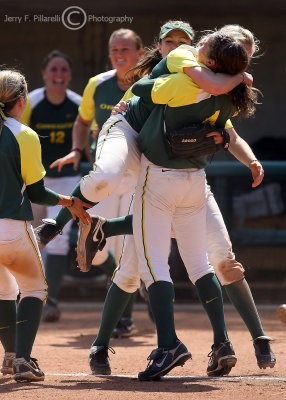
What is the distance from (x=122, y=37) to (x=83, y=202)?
222 centimetres

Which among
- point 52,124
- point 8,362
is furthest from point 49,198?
point 52,124

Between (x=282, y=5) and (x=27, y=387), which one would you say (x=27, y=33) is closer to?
(x=282, y=5)

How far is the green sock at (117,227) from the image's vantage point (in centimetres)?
530

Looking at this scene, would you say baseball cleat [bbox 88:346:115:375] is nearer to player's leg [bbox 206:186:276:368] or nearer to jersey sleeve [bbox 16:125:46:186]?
player's leg [bbox 206:186:276:368]

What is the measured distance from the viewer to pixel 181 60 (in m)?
4.73

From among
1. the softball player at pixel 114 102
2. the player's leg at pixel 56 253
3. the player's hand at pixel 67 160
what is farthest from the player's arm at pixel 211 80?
the player's leg at pixel 56 253

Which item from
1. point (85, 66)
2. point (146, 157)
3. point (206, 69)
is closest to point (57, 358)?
point (146, 157)

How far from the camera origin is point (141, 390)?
4.61 meters

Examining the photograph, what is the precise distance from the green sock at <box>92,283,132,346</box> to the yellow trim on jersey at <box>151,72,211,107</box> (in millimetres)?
1063

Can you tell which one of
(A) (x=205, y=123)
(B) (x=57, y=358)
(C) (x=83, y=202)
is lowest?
(B) (x=57, y=358)

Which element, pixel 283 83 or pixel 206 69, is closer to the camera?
pixel 206 69

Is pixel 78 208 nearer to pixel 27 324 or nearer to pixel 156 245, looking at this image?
pixel 156 245

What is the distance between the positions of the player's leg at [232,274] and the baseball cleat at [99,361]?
0.72 m

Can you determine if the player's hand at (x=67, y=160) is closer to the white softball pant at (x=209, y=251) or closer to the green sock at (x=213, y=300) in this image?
the white softball pant at (x=209, y=251)
